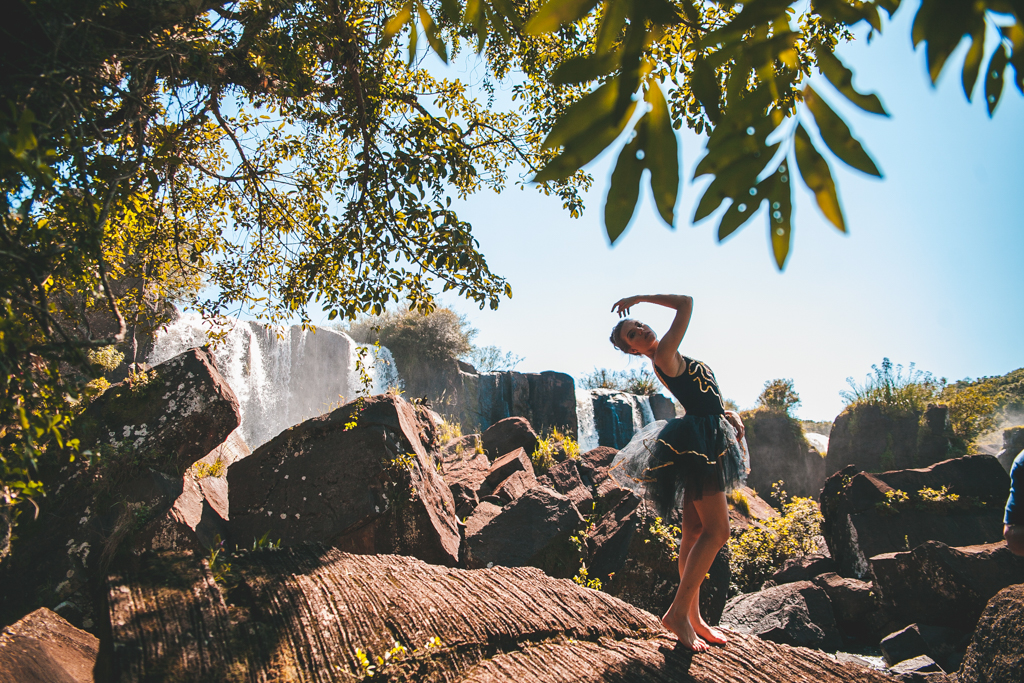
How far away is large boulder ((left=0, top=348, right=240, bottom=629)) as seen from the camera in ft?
11.9

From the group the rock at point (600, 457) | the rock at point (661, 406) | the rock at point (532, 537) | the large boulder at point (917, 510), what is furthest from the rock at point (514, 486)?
the rock at point (661, 406)

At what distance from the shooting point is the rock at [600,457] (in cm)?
770

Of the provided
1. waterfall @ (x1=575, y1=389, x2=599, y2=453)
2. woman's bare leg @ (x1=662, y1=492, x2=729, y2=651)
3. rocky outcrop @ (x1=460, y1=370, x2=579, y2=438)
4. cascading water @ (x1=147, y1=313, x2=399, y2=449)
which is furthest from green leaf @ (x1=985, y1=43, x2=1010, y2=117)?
waterfall @ (x1=575, y1=389, x2=599, y2=453)

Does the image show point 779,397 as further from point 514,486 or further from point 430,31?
point 430,31

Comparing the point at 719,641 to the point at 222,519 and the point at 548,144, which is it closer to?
the point at 548,144

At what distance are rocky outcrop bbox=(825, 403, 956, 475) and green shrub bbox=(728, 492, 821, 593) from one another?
7.53 metres

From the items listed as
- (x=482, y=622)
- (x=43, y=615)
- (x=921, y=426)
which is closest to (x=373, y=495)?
(x=43, y=615)

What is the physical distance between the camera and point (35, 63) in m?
2.50

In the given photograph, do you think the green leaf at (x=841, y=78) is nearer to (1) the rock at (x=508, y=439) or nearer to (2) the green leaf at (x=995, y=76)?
(2) the green leaf at (x=995, y=76)

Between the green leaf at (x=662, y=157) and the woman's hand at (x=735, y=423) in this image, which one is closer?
the green leaf at (x=662, y=157)

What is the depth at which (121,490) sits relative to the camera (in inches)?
167

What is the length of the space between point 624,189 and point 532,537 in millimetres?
4311

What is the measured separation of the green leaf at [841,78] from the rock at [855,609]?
6.59 meters

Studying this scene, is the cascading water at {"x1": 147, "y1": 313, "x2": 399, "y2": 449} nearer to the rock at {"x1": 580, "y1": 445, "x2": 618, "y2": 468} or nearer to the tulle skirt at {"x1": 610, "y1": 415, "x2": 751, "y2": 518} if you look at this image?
the rock at {"x1": 580, "y1": 445, "x2": 618, "y2": 468}
